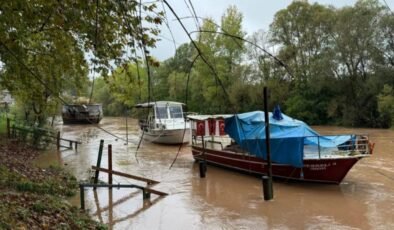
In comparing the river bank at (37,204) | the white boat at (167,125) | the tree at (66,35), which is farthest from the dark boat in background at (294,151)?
the white boat at (167,125)

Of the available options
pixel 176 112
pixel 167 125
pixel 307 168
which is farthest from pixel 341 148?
pixel 176 112

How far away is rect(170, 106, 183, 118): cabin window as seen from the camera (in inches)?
1078

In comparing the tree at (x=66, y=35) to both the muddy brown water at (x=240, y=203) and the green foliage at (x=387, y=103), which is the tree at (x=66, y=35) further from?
the green foliage at (x=387, y=103)

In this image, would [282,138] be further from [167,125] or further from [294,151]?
[167,125]

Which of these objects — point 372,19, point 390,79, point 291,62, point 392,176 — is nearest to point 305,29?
point 291,62

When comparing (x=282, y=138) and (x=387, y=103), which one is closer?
(x=282, y=138)

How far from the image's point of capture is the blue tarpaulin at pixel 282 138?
13.5 metres

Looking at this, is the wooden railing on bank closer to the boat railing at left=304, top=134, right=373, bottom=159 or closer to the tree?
the tree

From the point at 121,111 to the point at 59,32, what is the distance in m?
59.0

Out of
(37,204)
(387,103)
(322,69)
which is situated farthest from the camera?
(322,69)

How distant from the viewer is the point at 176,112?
2756cm

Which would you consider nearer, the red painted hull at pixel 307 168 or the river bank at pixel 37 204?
the river bank at pixel 37 204

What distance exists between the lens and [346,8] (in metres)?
37.7

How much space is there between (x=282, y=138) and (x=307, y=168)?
1215 mm
